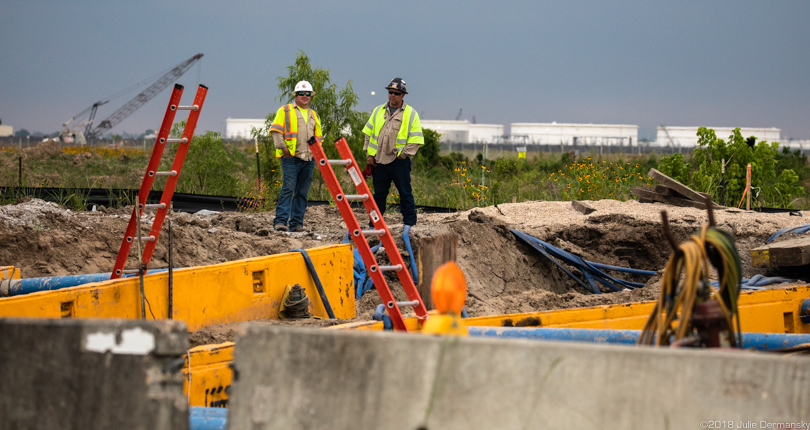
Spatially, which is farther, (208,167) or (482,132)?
(482,132)

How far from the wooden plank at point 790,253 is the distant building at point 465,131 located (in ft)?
206

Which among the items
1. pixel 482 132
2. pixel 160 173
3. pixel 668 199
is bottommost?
pixel 668 199

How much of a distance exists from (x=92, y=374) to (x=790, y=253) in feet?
22.0

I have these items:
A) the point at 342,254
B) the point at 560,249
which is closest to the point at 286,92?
the point at 560,249

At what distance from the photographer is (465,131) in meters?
73.2

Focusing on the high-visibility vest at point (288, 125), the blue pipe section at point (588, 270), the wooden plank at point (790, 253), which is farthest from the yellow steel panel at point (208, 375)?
the wooden plank at point (790, 253)

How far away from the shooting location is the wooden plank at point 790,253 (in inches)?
263

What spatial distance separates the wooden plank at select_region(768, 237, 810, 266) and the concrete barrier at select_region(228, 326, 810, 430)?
5.51 m

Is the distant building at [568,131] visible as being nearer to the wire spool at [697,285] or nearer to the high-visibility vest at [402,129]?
the high-visibility vest at [402,129]

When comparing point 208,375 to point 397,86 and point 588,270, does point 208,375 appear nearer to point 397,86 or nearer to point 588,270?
point 397,86

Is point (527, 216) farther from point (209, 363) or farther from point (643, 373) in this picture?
point (643, 373)

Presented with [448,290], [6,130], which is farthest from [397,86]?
[6,130]

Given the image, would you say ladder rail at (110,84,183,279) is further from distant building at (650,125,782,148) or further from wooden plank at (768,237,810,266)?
distant building at (650,125,782,148)

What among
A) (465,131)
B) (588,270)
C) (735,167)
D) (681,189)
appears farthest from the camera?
(465,131)
